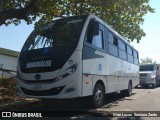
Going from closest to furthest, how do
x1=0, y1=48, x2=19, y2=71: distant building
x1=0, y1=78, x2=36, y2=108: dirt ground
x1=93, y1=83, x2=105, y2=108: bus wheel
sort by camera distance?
x1=93, y1=83, x2=105, y2=108: bus wheel, x1=0, y1=78, x2=36, y2=108: dirt ground, x1=0, y1=48, x2=19, y2=71: distant building

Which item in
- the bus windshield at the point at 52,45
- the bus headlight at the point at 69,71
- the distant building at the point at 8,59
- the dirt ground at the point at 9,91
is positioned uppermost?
the distant building at the point at 8,59

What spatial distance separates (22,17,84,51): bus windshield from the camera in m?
9.36

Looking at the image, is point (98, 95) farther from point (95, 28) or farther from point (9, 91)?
point (9, 91)

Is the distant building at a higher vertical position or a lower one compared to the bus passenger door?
higher

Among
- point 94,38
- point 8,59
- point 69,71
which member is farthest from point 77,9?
point 8,59

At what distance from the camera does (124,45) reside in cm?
1576

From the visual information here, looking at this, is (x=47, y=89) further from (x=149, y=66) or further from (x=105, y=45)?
(x=149, y=66)

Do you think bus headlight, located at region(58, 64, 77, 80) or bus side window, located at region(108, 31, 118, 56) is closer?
bus headlight, located at region(58, 64, 77, 80)

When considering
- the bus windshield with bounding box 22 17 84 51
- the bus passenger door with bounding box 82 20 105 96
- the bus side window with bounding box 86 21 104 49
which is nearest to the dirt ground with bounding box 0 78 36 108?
the bus windshield with bounding box 22 17 84 51

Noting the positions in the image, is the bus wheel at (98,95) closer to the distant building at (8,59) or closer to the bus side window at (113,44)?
the bus side window at (113,44)

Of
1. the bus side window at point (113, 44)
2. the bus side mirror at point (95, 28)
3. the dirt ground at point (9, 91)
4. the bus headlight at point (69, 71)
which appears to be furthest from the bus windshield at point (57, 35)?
the dirt ground at point (9, 91)

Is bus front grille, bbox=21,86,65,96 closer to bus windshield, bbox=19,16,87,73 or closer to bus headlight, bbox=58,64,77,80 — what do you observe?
bus headlight, bbox=58,64,77,80

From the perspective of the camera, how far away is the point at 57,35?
9.72m

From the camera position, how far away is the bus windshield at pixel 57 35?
369 inches
